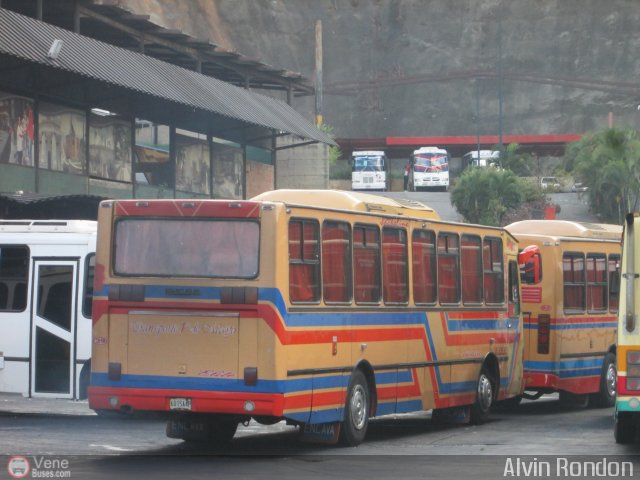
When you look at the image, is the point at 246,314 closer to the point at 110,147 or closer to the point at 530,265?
the point at 530,265

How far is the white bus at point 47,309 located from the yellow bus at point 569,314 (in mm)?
6939

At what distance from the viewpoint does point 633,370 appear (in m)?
13.8

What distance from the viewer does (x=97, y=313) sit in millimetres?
14312

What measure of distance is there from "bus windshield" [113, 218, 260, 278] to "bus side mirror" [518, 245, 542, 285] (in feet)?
25.2

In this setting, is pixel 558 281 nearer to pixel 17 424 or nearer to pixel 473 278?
pixel 473 278

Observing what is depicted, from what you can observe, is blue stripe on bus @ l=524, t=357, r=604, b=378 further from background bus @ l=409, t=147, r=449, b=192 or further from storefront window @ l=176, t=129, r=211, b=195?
background bus @ l=409, t=147, r=449, b=192

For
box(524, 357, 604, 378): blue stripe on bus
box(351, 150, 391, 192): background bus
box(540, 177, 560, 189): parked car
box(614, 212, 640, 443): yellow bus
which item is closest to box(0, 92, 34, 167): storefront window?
box(524, 357, 604, 378): blue stripe on bus

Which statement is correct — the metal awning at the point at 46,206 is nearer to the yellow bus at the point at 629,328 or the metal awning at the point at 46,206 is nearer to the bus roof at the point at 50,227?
the bus roof at the point at 50,227

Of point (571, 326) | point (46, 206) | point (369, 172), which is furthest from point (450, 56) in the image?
point (571, 326)

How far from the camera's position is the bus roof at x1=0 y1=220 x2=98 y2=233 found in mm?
19250

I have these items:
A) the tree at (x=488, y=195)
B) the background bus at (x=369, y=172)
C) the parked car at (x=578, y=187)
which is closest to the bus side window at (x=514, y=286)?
the tree at (x=488, y=195)

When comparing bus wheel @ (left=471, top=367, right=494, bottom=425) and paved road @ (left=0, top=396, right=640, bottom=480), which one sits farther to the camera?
bus wheel @ (left=471, top=367, right=494, bottom=425)

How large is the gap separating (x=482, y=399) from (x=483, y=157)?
71794 millimetres

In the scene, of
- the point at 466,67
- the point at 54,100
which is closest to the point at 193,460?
the point at 54,100
